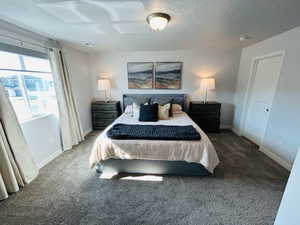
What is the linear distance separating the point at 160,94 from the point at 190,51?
57.3 inches

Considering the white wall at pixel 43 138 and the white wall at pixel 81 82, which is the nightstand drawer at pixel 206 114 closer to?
the white wall at pixel 81 82

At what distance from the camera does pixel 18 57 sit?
6.97ft

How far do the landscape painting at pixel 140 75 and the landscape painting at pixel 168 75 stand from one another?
0.66ft

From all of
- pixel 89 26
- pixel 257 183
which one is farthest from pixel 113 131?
pixel 257 183

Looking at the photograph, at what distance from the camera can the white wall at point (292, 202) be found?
0.83 metres

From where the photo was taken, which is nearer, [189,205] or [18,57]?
[189,205]

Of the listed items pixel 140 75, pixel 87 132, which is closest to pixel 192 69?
pixel 140 75

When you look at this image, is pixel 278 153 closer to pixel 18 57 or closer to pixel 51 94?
pixel 51 94

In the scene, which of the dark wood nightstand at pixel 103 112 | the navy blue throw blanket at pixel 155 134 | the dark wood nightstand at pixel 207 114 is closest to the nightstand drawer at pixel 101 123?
the dark wood nightstand at pixel 103 112

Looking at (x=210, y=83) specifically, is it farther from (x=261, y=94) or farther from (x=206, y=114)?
(x=261, y=94)

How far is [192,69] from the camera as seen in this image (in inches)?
154

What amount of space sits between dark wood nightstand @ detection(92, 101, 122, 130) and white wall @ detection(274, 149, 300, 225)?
12.0 ft

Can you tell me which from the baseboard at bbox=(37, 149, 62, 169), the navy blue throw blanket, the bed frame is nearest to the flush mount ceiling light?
the navy blue throw blanket

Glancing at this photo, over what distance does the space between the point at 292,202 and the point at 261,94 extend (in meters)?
2.91
